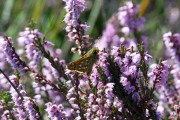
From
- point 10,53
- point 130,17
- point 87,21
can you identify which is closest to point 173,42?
point 130,17

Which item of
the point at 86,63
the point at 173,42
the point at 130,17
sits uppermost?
the point at 130,17

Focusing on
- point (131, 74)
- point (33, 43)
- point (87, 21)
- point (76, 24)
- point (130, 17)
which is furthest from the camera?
point (87, 21)

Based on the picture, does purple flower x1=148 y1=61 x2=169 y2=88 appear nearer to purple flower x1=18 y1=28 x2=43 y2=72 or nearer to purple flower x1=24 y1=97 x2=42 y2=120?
purple flower x1=24 y1=97 x2=42 y2=120

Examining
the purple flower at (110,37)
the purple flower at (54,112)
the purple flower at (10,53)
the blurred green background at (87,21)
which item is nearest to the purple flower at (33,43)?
the purple flower at (10,53)

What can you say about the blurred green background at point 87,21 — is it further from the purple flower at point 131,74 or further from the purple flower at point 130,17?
the purple flower at point 131,74

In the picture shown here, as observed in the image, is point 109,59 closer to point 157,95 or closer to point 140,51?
point 140,51

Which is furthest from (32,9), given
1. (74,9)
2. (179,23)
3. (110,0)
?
(74,9)

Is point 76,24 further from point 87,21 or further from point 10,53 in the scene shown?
point 87,21

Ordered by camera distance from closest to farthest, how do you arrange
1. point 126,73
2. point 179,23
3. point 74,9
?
point 126,73, point 74,9, point 179,23
